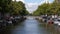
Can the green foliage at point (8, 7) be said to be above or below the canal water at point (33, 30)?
above

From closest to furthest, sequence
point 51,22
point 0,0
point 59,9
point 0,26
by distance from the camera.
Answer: point 0,26 → point 0,0 → point 51,22 → point 59,9

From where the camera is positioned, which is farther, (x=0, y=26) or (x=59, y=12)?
(x=59, y=12)

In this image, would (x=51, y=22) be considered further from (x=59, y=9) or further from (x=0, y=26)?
(x=0, y=26)

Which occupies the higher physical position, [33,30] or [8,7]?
[8,7]

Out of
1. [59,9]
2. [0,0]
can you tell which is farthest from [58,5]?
[0,0]

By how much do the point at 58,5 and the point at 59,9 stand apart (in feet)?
6.18

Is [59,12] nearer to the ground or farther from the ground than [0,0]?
nearer to the ground

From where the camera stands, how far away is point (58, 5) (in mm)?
75125

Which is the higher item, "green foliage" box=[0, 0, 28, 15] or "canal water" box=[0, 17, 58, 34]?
"green foliage" box=[0, 0, 28, 15]

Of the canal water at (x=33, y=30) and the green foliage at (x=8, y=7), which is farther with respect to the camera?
the green foliage at (x=8, y=7)

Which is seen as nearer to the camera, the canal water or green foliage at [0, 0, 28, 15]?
the canal water

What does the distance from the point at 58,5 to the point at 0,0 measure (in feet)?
120

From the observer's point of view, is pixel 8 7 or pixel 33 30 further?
pixel 8 7

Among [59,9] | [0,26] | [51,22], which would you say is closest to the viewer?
[0,26]
